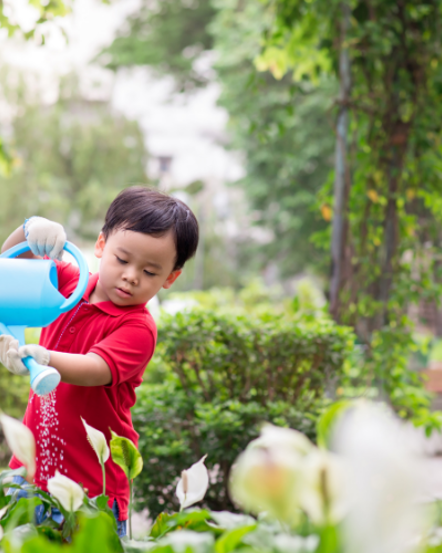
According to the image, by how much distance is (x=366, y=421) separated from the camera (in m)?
0.51

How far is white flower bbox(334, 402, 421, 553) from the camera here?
1.54 ft

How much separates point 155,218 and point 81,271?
224 millimetres

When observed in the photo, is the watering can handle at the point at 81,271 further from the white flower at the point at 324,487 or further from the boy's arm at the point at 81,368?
the white flower at the point at 324,487

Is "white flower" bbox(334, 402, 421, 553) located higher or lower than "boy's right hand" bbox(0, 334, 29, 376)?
higher

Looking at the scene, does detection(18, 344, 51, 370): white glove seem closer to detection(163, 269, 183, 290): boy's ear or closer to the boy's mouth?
the boy's mouth

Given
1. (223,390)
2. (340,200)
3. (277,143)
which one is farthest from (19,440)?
(277,143)

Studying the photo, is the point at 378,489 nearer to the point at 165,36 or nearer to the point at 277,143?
the point at 277,143

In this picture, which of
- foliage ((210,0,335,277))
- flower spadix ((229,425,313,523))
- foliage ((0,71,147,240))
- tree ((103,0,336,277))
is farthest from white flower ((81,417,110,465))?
foliage ((0,71,147,240))

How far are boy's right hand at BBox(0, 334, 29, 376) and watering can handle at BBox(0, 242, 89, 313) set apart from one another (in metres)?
0.14

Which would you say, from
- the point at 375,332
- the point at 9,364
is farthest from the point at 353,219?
the point at 9,364

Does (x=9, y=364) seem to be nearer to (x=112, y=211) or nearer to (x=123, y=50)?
(x=112, y=211)

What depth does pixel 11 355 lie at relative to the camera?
0.96m

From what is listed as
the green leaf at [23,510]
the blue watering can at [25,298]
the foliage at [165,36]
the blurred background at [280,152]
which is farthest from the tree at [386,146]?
the foliage at [165,36]

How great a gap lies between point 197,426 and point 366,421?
2029 millimetres
